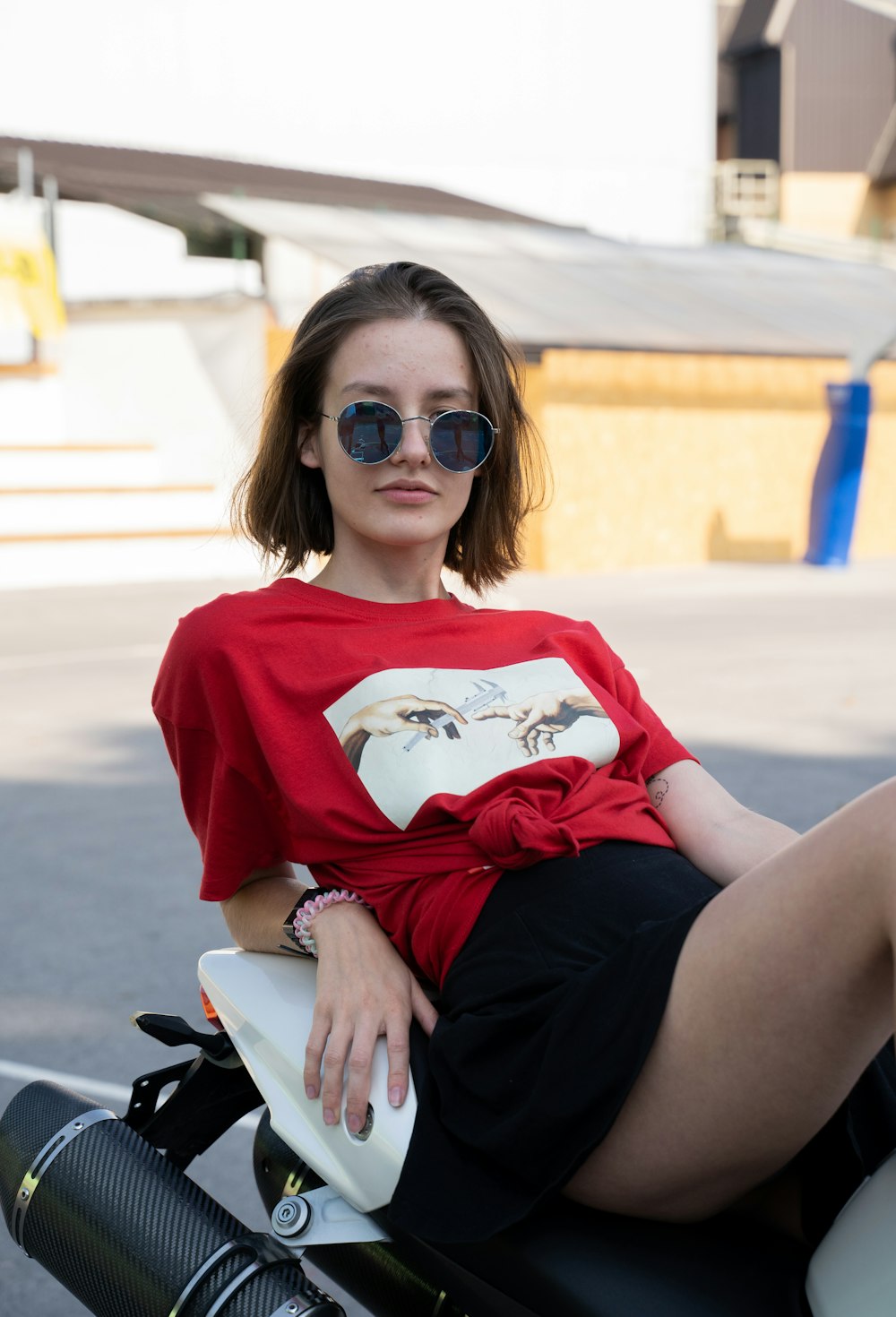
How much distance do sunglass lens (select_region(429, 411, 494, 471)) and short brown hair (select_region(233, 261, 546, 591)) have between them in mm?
68

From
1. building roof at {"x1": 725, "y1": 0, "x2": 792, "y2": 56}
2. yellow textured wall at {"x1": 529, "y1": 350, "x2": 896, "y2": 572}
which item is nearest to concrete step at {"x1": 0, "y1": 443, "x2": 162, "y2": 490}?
yellow textured wall at {"x1": 529, "y1": 350, "x2": 896, "y2": 572}

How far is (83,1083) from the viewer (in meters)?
2.56

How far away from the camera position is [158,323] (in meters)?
14.0

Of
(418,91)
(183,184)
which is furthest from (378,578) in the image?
(418,91)

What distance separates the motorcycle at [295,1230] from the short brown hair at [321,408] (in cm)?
64

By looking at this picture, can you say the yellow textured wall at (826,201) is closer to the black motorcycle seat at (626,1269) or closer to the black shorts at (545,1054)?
the black shorts at (545,1054)

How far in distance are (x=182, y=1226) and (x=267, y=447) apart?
1.01m

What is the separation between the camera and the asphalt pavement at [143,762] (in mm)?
2783

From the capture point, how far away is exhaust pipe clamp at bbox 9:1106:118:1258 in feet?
5.11

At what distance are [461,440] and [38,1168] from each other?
0.98 metres

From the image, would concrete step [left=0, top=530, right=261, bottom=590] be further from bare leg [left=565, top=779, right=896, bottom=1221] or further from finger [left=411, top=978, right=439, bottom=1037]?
bare leg [left=565, top=779, right=896, bottom=1221]

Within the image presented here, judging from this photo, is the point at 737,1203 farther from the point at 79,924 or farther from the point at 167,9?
the point at 167,9

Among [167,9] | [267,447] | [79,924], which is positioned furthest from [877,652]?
[167,9]

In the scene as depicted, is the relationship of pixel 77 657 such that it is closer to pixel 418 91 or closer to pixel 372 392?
pixel 372 392
